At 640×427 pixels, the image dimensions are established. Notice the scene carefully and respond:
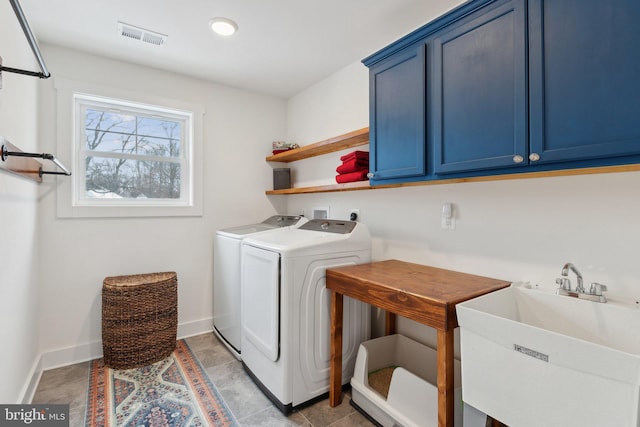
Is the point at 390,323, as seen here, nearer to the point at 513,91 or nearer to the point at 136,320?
the point at 513,91

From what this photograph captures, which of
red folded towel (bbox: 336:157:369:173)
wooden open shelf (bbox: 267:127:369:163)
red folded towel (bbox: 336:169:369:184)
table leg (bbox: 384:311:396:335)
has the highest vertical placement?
wooden open shelf (bbox: 267:127:369:163)

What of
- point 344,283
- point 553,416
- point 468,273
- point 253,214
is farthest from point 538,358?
point 253,214

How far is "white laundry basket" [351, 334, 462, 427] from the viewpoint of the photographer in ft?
4.82

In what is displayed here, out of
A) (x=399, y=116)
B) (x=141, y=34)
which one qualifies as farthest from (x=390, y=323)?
(x=141, y=34)

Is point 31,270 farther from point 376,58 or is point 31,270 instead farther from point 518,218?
point 518,218

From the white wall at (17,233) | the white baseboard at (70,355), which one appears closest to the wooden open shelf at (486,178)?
the white wall at (17,233)

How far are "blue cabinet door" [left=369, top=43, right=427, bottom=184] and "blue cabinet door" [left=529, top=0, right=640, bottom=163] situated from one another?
0.55 meters

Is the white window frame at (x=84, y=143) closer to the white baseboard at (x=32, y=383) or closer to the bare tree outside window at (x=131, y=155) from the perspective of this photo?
the bare tree outside window at (x=131, y=155)

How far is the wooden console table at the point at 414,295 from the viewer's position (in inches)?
50.2

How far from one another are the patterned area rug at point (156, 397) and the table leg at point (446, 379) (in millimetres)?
1158

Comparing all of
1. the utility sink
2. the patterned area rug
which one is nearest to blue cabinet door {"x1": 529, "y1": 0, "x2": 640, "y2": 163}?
the utility sink

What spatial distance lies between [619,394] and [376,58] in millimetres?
1935

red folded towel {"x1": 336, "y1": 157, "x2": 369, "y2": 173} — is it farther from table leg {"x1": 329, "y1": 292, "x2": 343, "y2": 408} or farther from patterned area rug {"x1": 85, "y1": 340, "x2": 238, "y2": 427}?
patterned area rug {"x1": 85, "y1": 340, "x2": 238, "y2": 427}

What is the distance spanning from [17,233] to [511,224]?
2744 mm
